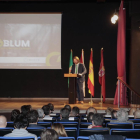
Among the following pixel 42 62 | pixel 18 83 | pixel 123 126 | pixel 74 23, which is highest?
pixel 74 23

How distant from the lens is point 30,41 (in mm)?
10406

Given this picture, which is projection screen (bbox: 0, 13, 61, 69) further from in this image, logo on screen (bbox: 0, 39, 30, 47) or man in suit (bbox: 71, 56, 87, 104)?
man in suit (bbox: 71, 56, 87, 104)

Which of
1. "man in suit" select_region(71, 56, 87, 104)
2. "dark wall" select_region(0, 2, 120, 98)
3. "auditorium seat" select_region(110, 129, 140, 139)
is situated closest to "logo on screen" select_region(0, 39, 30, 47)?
"dark wall" select_region(0, 2, 120, 98)

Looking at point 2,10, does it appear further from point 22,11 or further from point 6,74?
point 6,74

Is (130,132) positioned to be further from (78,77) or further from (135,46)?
(135,46)

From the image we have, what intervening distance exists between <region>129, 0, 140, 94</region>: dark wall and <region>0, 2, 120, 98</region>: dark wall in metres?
1.40

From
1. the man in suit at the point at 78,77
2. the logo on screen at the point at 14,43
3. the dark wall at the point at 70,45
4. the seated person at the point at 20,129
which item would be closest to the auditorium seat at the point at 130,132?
the seated person at the point at 20,129

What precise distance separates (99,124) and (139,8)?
6462 millimetres

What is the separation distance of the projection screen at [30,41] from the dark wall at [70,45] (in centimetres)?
26

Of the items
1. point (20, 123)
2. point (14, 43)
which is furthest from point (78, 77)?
point (20, 123)

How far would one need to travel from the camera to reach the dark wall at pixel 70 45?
10.4 metres

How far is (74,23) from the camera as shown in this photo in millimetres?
10539

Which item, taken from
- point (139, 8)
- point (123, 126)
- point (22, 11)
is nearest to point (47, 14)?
point (22, 11)

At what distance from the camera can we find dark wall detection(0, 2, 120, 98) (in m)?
10.4
